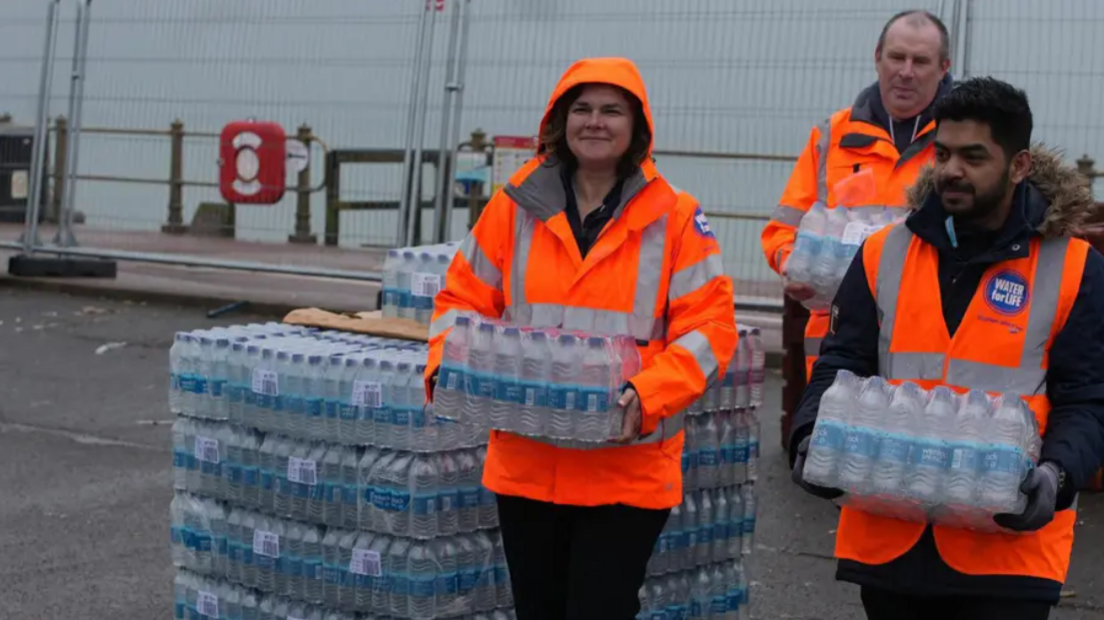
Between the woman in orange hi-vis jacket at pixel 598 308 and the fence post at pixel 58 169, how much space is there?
1220cm

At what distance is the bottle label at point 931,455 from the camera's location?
12.7 ft

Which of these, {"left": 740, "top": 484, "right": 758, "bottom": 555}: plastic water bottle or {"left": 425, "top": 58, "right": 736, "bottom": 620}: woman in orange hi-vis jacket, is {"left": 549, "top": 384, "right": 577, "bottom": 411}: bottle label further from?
{"left": 740, "top": 484, "right": 758, "bottom": 555}: plastic water bottle

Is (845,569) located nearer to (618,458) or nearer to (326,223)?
(618,458)

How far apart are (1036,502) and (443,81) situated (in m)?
10.7

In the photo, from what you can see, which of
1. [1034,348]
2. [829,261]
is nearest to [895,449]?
[1034,348]

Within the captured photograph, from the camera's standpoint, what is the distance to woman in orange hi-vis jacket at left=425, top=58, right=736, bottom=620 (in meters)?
4.66

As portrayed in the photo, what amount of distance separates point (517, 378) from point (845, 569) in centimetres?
104

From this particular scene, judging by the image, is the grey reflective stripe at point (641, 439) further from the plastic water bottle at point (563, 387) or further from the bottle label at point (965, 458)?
the bottle label at point (965, 458)

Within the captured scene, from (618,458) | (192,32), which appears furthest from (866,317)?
(192,32)

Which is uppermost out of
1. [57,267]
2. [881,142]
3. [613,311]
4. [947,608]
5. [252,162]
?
[252,162]

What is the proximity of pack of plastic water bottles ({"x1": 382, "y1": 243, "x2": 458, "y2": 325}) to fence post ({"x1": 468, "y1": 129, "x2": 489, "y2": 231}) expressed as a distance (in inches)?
302

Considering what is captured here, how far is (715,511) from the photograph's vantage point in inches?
240

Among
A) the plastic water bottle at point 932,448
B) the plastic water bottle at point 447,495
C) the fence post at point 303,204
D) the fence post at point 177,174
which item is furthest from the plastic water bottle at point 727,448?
the fence post at point 177,174

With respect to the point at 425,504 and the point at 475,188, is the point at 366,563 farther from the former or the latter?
the point at 475,188
